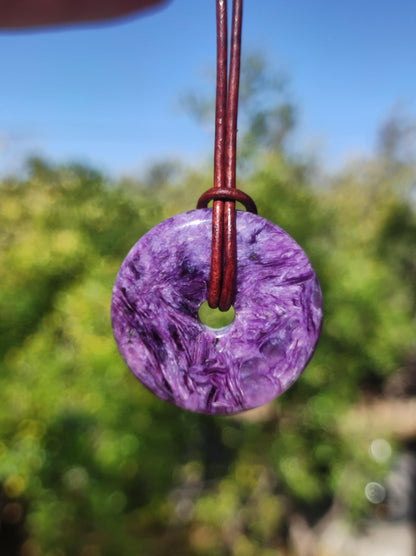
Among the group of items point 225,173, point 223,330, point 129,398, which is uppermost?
point 225,173

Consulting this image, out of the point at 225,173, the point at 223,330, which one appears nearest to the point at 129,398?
the point at 223,330

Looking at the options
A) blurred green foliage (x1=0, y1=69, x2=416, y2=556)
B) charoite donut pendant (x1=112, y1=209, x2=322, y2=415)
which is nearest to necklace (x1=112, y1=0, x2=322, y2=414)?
charoite donut pendant (x1=112, y1=209, x2=322, y2=415)

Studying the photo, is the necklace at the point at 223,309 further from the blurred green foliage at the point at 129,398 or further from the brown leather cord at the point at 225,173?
the blurred green foliage at the point at 129,398

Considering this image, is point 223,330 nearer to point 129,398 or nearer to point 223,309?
point 223,309

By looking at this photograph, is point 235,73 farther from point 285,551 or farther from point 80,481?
point 285,551

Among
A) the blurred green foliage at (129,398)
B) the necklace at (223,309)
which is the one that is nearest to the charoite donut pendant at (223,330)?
the necklace at (223,309)

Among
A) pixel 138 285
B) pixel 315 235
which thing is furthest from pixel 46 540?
pixel 138 285
